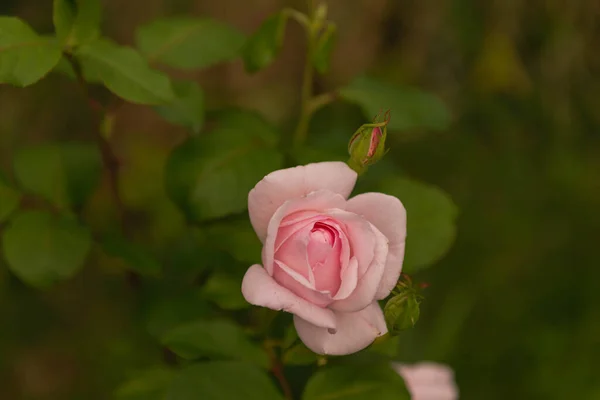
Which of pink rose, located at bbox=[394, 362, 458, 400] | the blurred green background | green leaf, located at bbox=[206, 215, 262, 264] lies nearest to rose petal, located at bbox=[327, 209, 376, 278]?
green leaf, located at bbox=[206, 215, 262, 264]

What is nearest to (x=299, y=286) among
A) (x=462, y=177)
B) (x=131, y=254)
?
(x=131, y=254)

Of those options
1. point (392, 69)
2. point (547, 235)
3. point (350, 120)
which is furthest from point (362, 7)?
point (547, 235)

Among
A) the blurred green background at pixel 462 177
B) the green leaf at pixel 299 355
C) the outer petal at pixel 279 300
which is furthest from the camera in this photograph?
the blurred green background at pixel 462 177

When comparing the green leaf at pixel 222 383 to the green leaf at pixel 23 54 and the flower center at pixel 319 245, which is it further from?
the green leaf at pixel 23 54

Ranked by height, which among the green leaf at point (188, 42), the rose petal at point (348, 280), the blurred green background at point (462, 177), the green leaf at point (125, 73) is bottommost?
the blurred green background at point (462, 177)

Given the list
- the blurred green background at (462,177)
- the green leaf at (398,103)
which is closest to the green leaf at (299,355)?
the green leaf at (398,103)

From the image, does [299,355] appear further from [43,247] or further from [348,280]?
[43,247]
